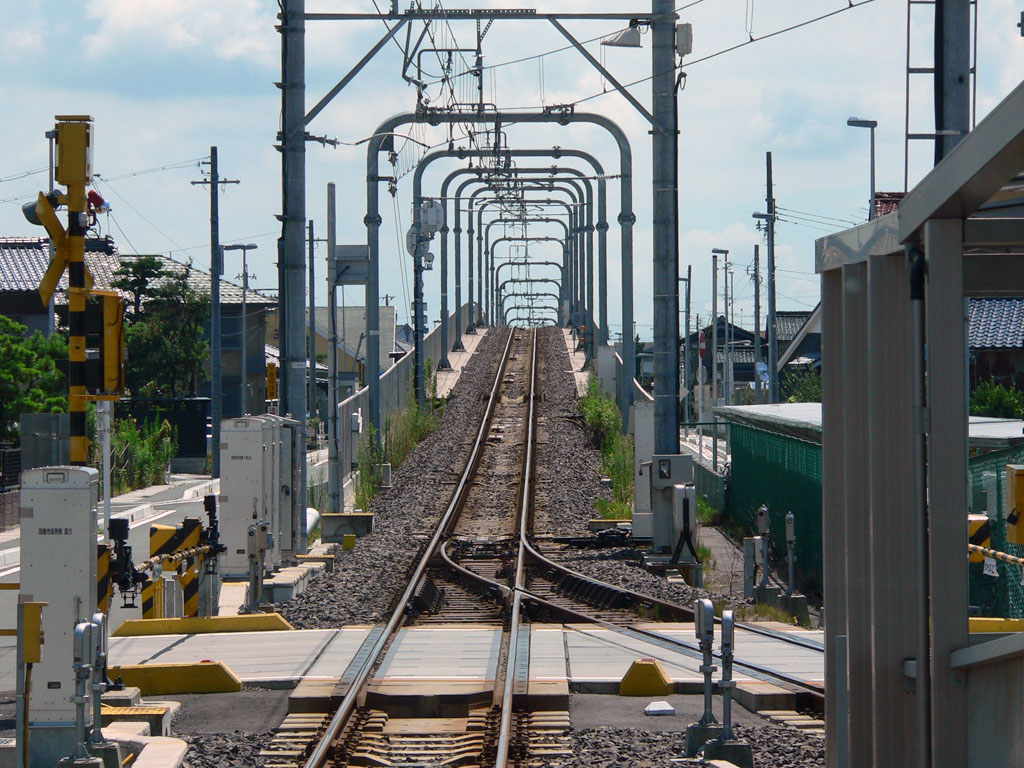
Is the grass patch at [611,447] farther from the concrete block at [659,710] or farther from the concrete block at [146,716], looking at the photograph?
the concrete block at [146,716]

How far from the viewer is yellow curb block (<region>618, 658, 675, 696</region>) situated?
1009 cm

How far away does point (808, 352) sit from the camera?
56.3m

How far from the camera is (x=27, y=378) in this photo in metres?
26.8

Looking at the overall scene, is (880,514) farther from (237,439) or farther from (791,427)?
(791,427)

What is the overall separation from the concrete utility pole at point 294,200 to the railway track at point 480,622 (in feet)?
9.86

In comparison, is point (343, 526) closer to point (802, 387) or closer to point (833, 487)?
point (833, 487)

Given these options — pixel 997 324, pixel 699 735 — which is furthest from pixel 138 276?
pixel 699 735

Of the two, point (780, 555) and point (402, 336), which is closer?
point (780, 555)

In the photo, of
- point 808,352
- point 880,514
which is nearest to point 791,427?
point 880,514

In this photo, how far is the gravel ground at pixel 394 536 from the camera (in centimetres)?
1434

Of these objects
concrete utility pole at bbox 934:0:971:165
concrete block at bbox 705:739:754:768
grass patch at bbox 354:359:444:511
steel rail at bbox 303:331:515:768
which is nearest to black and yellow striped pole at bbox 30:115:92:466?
steel rail at bbox 303:331:515:768

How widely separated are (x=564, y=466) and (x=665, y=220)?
501 inches

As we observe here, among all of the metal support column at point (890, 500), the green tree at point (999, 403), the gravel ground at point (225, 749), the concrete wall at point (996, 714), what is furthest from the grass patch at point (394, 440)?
the concrete wall at point (996, 714)

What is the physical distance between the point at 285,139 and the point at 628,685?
10.4 metres
